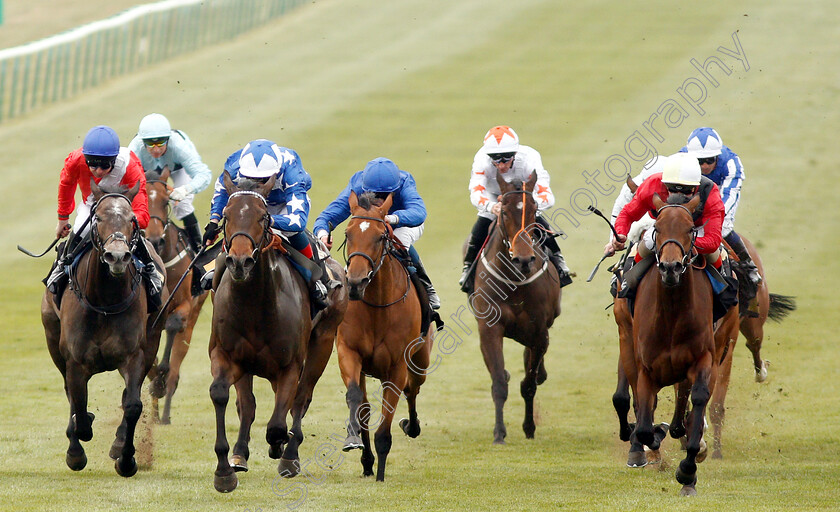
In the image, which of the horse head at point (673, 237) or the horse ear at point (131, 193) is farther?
the horse ear at point (131, 193)

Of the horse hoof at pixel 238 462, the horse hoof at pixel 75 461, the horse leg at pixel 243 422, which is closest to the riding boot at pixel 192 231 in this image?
the horse hoof at pixel 75 461

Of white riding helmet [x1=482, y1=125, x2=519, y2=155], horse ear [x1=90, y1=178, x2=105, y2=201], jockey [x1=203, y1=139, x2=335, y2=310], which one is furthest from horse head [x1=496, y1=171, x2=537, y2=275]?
horse ear [x1=90, y1=178, x2=105, y2=201]

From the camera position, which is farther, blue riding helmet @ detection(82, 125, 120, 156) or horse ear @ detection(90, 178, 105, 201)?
blue riding helmet @ detection(82, 125, 120, 156)

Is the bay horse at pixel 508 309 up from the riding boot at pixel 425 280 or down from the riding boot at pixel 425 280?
down

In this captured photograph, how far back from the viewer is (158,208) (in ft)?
34.5

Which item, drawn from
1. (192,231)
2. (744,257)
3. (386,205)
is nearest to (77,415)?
(386,205)

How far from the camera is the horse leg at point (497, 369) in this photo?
10.3 meters

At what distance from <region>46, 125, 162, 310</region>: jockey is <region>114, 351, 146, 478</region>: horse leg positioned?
1.84 feet

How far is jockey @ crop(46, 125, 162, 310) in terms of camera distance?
816 cm

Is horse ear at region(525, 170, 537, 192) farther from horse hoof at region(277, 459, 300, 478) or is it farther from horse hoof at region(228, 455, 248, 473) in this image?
horse hoof at region(228, 455, 248, 473)

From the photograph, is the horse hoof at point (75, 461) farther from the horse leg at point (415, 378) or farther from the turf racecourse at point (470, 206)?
the horse leg at point (415, 378)

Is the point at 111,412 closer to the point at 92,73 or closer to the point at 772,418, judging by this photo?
the point at 772,418

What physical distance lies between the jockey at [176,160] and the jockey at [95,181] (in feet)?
6.73

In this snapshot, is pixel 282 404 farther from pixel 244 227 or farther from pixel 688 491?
pixel 688 491
